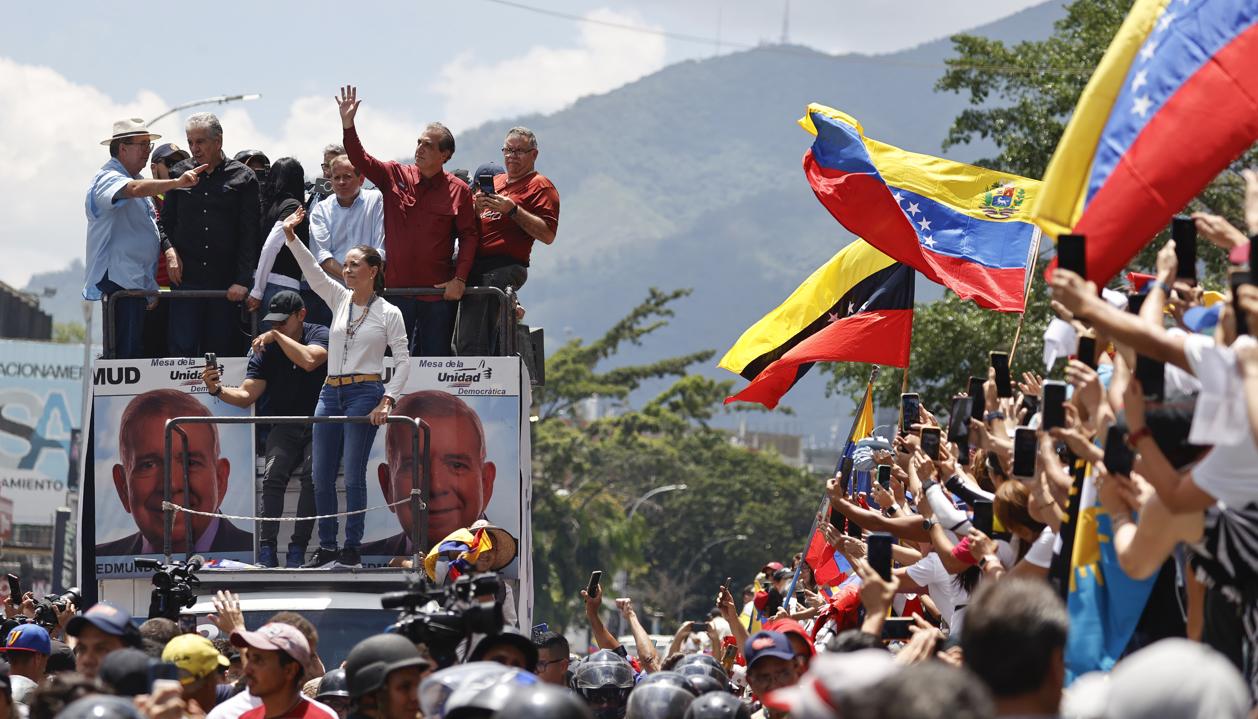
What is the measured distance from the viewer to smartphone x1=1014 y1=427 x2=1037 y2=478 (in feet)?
23.6

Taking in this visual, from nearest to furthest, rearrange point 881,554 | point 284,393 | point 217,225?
point 881,554 → point 284,393 → point 217,225

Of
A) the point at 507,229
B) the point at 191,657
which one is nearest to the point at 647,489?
the point at 507,229

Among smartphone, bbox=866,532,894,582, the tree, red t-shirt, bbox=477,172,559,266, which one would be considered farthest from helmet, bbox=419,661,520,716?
the tree

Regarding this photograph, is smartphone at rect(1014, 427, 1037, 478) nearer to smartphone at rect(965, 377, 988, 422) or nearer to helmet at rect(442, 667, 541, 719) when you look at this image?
smartphone at rect(965, 377, 988, 422)

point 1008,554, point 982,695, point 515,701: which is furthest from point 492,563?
point 982,695

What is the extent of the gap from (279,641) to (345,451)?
4.80m

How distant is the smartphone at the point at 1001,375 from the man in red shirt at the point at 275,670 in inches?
138

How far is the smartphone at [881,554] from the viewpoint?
667 centimetres

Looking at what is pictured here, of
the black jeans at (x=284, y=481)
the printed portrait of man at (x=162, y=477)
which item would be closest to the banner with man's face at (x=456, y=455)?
the black jeans at (x=284, y=481)

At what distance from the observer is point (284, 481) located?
1245 cm

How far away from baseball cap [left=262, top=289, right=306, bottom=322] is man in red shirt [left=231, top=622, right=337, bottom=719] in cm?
522

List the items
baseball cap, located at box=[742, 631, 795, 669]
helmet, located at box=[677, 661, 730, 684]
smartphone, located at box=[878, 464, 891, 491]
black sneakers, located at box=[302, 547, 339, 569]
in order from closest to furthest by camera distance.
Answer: baseball cap, located at box=[742, 631, 795, 669] → helmet, located at box=[677, 661, 730, 684] → smartphone, located at box=[878, 464, 891, 491] → black sneakers, located at box=[302, 547, 339, 569]

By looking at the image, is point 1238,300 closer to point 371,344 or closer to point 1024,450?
point 1024,450

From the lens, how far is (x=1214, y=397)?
5234 millimetres
